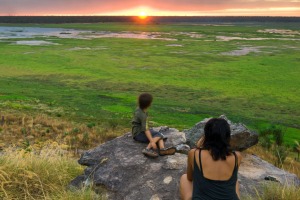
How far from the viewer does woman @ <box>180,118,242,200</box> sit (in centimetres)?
441

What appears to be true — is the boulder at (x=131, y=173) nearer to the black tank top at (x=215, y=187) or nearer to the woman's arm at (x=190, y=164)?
the woman's arm at (x=190, y=164)

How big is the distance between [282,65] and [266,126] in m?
21.0

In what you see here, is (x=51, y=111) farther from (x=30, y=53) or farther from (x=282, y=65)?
(x=30, y=53)

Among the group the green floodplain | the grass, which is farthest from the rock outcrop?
the green floodplain

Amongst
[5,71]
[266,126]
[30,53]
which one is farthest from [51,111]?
[30,53]

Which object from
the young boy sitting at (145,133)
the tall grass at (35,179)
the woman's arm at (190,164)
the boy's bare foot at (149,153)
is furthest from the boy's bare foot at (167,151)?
the woman's arm at (190,164)

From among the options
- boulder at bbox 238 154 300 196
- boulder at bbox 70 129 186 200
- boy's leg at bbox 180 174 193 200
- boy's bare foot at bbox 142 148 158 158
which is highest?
boy's leg at bbox 180 174 193 200

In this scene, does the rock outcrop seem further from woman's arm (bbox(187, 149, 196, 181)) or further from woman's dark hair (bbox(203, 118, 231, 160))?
woman's dark hair (bbox(203, 118, 231, 160))

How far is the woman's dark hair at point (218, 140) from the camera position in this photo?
4.39 meters

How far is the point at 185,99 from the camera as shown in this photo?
21812mm

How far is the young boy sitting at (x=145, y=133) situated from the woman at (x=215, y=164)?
2.21 meters

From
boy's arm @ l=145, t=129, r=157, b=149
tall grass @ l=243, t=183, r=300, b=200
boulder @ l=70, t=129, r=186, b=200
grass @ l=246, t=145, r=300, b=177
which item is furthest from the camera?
grass @ l=246, t=145, r=300, b=177

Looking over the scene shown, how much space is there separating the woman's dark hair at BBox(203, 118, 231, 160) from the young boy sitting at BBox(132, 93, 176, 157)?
93.6 inches

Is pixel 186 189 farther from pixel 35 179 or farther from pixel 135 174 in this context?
pixel 35 179
